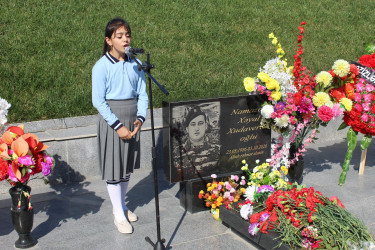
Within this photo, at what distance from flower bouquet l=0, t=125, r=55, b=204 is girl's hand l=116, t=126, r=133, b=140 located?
721 mm

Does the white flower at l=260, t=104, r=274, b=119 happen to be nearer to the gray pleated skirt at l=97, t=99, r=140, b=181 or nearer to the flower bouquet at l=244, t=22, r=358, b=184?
the flower bouquet at l=244, t=22, r=358, b=184

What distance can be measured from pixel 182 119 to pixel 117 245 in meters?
1.46

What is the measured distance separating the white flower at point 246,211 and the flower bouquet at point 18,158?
1.88m

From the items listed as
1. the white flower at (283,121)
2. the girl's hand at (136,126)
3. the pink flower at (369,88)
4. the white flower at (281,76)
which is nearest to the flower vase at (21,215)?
the girl's hand at (136,126)

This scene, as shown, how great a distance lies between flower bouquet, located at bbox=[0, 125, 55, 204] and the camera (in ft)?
14.1

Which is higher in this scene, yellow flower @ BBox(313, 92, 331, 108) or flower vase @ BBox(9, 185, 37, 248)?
yellow flower @ BBox(313, 92, 331, 108)

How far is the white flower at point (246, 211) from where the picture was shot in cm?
470

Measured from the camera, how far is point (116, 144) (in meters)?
4.80

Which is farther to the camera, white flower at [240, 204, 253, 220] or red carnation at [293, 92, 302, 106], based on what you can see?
red carnation at [293, 92, 302, 106]

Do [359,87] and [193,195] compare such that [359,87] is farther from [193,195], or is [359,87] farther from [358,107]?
[193,195]

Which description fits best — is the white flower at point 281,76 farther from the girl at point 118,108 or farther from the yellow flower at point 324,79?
the girl at point 118,108

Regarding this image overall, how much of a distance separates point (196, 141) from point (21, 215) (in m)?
1.95

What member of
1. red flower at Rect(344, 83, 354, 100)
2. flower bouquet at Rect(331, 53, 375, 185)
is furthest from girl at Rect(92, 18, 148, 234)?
red flower at Rect(344, 83, 354, 100)

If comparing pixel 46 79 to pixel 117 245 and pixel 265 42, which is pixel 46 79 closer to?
pixel 117 245
